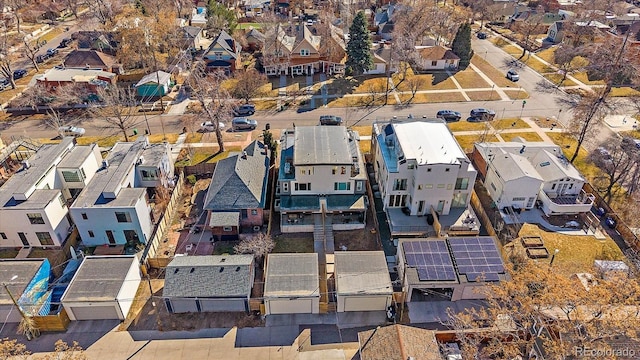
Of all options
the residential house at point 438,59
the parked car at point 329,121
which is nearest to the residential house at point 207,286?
the parked car at point 329,121

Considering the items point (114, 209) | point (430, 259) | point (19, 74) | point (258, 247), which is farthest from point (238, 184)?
point (19, 74)

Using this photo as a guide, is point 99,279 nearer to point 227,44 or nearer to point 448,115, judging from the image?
point 448,115

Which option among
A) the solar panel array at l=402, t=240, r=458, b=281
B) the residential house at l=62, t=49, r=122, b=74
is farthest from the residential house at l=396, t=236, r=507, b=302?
the residential house at l=62, t=49, r=122, b=74

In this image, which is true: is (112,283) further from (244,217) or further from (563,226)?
(563,226)

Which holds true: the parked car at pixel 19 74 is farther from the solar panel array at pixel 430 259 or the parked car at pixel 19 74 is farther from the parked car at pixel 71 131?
the solar panel array at pixel 430 259

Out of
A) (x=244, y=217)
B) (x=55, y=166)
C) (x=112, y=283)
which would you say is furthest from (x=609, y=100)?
(x=55, y=166)

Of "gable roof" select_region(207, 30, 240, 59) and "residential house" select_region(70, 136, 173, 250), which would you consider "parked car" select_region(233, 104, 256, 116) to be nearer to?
"gable roof" select_region(207, 30, 240, 59)
